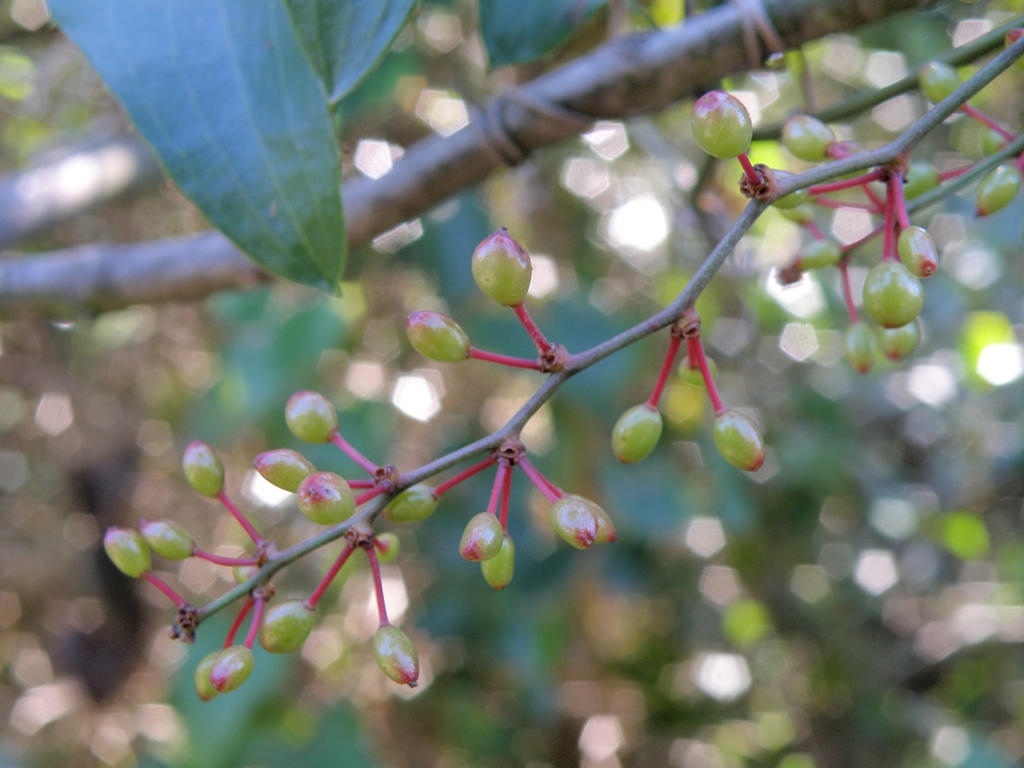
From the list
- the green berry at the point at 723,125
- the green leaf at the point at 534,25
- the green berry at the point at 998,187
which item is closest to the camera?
the green berry at the point at 723,125

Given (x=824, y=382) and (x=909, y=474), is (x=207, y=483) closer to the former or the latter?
(x=824, y=382)

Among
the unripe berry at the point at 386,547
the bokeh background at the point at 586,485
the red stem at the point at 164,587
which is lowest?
the bokeh background at the point at 586,485

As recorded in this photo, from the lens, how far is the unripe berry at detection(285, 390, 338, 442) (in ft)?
1.31

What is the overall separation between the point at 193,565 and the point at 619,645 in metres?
Answer: 0.86

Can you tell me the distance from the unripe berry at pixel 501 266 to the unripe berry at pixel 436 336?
0.09 ft

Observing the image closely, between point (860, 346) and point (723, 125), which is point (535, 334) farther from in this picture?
point (860, 346)


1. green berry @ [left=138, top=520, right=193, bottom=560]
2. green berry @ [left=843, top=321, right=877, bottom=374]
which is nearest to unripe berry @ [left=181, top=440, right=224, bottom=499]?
green berry @ [left=138, top=520, right=193, bottom=560]

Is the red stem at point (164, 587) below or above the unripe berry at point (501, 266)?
below

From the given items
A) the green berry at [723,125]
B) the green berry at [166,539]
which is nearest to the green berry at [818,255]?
the green berry at [723,125]

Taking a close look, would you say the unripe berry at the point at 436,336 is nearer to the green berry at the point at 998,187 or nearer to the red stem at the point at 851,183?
the red stem at the point at 851,183

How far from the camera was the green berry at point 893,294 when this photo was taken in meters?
0.31

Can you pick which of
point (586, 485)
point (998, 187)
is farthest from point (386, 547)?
point (586, 485)

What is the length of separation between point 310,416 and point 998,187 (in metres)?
0.36

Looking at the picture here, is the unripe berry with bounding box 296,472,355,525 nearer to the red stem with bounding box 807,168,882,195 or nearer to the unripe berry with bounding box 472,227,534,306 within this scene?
the unripe berry with bounding box 472,227,534,306
